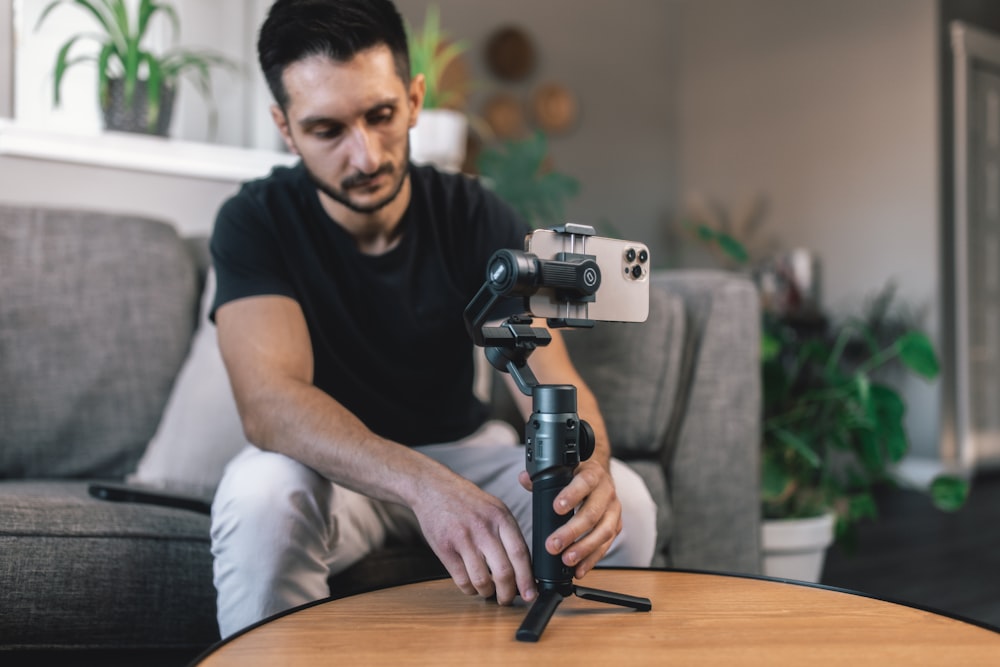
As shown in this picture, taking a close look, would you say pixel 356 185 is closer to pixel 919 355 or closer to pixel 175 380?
pixel 175 380

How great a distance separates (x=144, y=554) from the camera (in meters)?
1.22

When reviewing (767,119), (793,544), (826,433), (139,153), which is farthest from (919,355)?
(767,119)

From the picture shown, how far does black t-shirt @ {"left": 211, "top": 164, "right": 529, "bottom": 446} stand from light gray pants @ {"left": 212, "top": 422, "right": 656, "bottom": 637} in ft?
0.69

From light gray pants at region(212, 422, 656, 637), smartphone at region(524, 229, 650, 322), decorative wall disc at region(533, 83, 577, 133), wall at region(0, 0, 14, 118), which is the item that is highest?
decorative wall disc at region(533, 83, 577, 133)

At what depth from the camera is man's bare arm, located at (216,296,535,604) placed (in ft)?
2.70

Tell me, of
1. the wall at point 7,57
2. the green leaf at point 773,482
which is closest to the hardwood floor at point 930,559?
the green leaf at point 773,482

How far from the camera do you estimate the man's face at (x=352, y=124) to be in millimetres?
1264

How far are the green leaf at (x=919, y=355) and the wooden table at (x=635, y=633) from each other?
1.43 metres

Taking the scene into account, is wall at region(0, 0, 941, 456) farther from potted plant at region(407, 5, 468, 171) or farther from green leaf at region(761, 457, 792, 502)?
green leaf at region(761, 457, 792, 502)

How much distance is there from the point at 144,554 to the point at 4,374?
62 centimetres

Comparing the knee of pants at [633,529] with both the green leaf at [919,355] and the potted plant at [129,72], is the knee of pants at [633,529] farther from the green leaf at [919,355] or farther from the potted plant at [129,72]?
the potted plant at [129,72]

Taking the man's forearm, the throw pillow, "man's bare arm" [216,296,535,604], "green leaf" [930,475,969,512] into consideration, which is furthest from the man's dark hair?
"green leaf" [930,475,969,512]

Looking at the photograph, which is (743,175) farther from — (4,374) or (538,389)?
(538,389)

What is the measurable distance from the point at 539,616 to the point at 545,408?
0.54 feet
